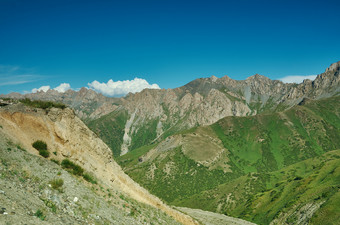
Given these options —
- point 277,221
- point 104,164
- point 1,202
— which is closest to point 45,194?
point 1,202

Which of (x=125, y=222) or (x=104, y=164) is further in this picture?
(x=104, y=164)

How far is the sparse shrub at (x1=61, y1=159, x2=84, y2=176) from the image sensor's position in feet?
94.3

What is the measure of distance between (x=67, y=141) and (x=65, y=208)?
1767cm

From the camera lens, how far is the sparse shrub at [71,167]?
94.3 feet

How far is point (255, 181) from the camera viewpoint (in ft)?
584

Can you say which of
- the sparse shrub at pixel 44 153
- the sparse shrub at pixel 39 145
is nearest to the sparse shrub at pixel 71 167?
the sparse shrub at pixel 44 153

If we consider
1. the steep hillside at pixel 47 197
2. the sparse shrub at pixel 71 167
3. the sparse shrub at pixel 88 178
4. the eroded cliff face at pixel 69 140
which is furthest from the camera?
the eroded cliff face at pixel 69 140

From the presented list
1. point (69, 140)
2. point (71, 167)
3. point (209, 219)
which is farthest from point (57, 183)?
point (209, 219)

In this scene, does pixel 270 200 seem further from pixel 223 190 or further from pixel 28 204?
pixel 28 204

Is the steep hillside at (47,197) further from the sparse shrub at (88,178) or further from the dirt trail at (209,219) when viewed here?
the dirt trail at (209,219)

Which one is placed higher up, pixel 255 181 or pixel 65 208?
pixel 65 208

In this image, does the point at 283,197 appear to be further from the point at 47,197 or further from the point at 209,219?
the point at 47,197

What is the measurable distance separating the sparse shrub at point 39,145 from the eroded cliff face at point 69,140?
0.57 metres

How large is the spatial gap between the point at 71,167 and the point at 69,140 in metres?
6.33
